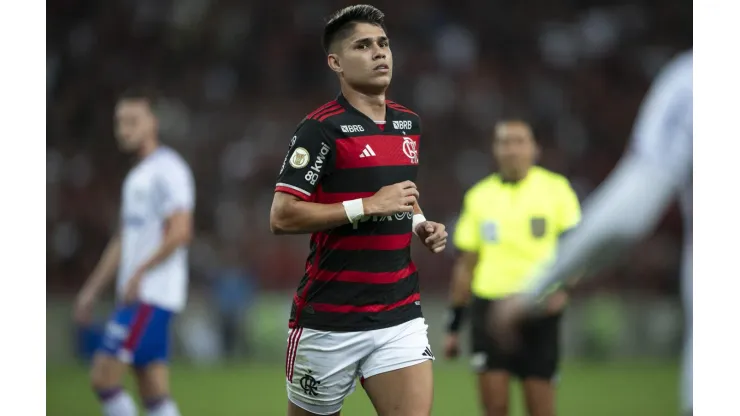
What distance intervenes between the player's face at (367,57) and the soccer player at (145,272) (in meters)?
2.06

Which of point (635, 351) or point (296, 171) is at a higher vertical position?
point (296, 171)

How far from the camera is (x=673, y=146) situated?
2.18 meters

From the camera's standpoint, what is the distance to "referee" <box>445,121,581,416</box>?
5.40 metres

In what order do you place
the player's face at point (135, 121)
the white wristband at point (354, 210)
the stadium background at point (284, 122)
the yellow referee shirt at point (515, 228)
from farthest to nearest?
the stadium background at point (284, 122) < the player's face at point (135, 121) < the yellow referee shirt at point (515, 228) < the white wristband at point (354, 210)

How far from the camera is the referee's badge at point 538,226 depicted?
5.59 meters

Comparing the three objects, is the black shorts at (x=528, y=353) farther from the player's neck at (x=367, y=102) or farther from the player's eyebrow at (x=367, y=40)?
the player's eyebrow at (x=367, y=40)

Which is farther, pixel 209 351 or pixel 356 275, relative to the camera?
pixel 209 351

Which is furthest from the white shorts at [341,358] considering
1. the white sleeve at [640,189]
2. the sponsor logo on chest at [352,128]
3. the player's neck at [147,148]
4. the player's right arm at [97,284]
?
the player's neck at [147,148]

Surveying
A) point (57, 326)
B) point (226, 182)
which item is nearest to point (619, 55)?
point (226, 182)

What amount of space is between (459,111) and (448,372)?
502cm

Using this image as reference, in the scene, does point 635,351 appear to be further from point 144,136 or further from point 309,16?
point 144,136

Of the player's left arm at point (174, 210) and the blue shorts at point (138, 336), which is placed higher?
the player's left arm at point (174, 210)

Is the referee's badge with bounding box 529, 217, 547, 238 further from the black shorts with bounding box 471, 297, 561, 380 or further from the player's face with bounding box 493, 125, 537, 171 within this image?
the black shorts with bounding box 471, 297, 561, 380

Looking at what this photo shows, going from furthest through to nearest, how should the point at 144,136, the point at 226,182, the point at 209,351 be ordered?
1. the point at 226,182
2. the point at 209,351
3. the point at 144,136
